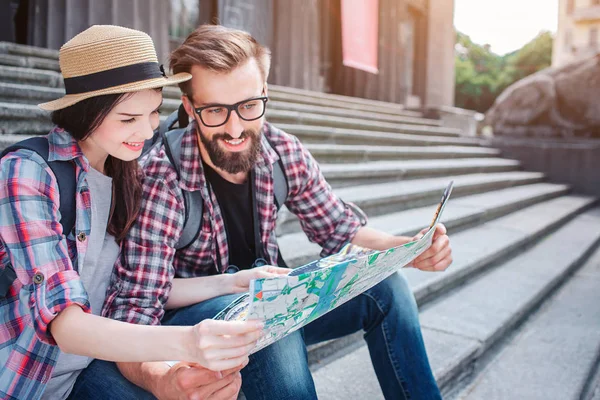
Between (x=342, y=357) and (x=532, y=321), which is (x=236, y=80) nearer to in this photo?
(x=342, y=357)

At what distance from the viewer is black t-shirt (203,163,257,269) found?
5.80 ft

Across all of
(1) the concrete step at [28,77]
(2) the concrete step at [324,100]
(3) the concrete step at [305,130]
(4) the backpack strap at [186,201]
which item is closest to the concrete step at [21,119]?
(3) the concrete step at [305,130]

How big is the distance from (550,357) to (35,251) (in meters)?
2.65

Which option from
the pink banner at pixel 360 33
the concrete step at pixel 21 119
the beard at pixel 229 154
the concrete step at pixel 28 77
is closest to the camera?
the beard at pixel 229 154

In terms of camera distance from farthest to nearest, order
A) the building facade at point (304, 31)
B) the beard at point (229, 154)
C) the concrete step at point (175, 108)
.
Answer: the building facade at point (304, 31) → the concrete step at point (175, 108) → the beard at point (229, 154)

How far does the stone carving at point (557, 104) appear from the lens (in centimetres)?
808

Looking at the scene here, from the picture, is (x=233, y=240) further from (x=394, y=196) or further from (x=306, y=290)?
(x=394, y=196)

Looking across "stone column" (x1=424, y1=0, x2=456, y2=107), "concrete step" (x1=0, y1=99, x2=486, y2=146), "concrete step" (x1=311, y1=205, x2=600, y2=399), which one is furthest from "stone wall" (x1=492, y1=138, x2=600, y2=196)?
"stone column" (x1=424, y1=0, x2=456, y2=107)

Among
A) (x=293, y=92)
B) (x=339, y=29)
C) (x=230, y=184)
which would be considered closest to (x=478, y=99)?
(x=339, y=29)

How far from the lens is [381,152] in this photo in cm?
559

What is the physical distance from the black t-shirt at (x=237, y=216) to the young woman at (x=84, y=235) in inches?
13.3

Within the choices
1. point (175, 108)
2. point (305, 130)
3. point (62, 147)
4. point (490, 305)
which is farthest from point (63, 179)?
point (305, 130)

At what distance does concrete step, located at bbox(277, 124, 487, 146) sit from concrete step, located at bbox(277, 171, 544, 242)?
81 centimetres

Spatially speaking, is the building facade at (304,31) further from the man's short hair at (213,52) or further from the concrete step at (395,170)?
the concrete step at (395,170)
